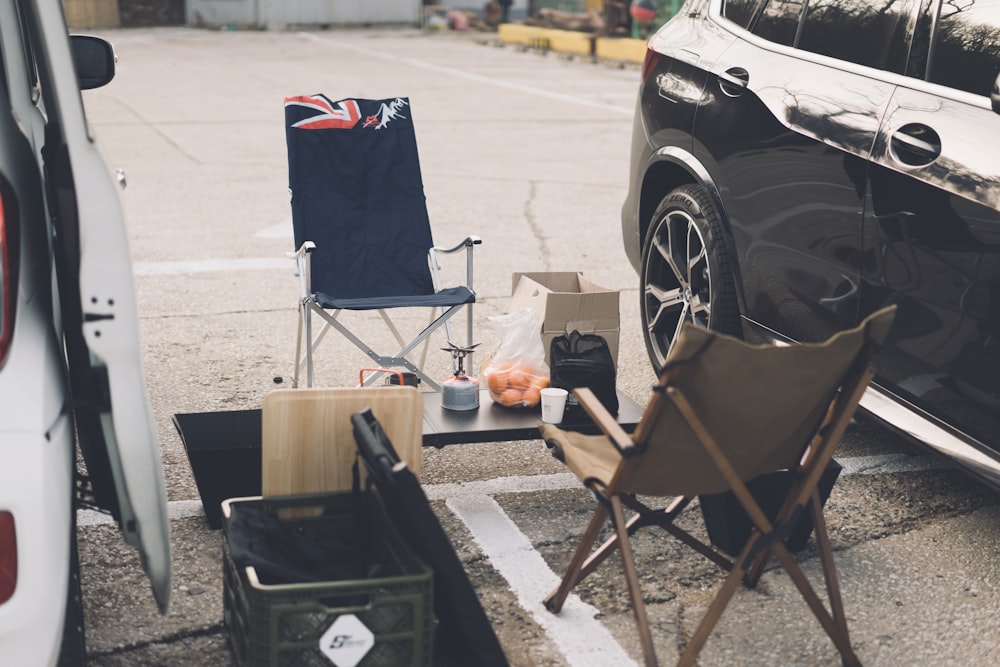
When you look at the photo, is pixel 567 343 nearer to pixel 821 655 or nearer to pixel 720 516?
pixel 720 516

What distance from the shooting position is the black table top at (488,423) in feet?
12.2

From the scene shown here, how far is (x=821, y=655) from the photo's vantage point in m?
3.07

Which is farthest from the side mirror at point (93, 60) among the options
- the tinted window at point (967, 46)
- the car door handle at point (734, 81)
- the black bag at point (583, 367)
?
the tinted window at point (967, 46)

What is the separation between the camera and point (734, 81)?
4.29 meters

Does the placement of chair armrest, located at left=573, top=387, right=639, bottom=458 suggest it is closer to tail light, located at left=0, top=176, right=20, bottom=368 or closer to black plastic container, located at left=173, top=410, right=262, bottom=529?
black plastic container, located at left=173, top=410, right=262, bottom=529

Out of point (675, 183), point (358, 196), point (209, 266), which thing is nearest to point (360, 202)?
point (358, 196)

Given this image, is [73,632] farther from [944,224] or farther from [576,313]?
[944,224]

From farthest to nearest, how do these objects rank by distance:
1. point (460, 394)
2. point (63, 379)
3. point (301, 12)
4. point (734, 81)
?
1. point (301, 12)
2. point (734, 81)
3. point (460, 394)
4. point (63, 379)

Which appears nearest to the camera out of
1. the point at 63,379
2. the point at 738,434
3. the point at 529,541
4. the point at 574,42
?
the point at 63,379

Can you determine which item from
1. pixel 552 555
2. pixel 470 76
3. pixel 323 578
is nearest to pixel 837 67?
pixel 552 555

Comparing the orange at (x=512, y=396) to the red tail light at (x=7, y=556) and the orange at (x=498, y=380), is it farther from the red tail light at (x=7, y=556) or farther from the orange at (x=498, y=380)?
the red tail light at (x=7, y=556)

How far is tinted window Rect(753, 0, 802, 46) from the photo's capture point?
4234mm

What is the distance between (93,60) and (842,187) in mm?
2355

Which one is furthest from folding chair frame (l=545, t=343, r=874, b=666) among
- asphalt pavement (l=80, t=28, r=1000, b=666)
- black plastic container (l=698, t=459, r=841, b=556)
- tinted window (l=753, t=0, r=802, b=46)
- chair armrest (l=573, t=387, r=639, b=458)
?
tinted window (l=753, t=0, r=802, b=46)
